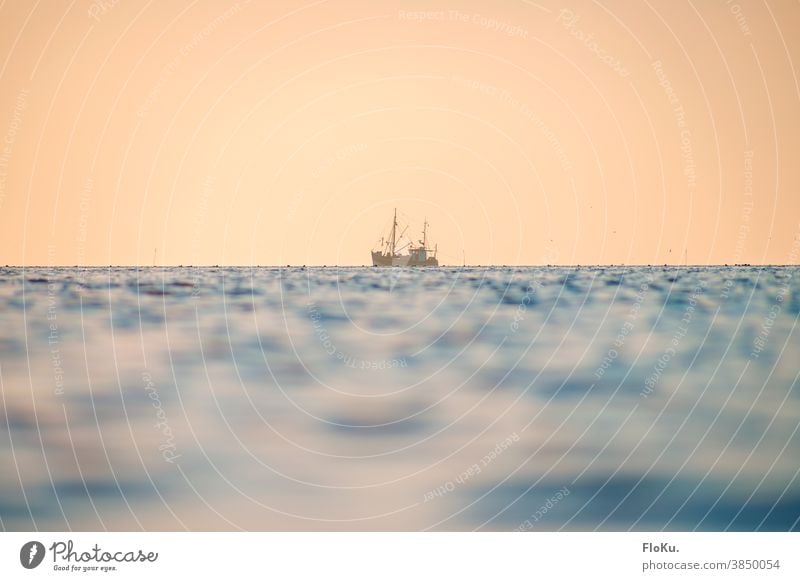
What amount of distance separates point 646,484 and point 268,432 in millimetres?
8005

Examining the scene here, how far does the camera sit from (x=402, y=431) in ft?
66.2

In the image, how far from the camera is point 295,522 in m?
13.5

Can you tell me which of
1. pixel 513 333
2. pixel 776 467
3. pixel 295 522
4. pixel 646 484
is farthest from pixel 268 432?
pixel 513 333

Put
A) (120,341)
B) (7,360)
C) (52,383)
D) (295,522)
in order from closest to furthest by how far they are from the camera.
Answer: (295,522) → (52,383) → (7,360) → (120,341)

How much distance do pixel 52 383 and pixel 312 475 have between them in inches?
562

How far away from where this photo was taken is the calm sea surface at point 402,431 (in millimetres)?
14148

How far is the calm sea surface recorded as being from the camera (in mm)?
14148

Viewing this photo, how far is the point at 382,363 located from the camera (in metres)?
32.4

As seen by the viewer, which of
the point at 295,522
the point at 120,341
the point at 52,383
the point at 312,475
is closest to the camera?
the point at 295,522

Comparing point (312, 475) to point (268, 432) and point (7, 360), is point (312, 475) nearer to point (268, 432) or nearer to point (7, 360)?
point (268, 432)
